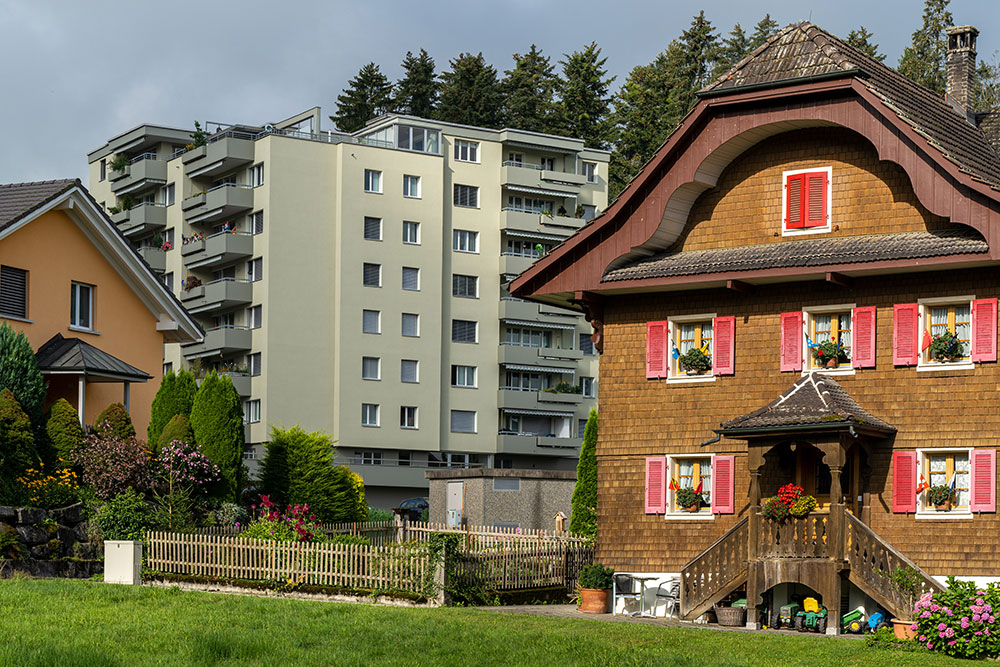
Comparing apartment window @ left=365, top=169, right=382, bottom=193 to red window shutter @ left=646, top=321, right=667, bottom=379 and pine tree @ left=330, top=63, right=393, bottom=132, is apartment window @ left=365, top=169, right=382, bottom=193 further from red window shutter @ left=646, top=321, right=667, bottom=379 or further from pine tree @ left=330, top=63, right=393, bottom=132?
red window shutter @ left=646, top=321, right=667, bottom=379

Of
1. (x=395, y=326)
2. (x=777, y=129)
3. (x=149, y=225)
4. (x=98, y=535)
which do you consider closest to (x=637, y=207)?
(x=777, y=129)

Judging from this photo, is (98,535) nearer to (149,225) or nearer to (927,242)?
(927,242)

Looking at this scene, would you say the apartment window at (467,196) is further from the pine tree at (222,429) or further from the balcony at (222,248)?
the pine tree at (222,429)

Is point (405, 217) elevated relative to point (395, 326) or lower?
elevated

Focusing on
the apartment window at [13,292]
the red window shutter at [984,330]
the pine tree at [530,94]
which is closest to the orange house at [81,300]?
the apartment window at [13,292]

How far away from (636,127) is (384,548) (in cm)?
6718

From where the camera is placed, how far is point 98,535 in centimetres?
3469

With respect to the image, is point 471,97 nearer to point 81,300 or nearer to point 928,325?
point 81,300

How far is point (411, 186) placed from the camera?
81.8m

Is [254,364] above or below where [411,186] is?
below

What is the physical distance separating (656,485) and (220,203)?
51.3m

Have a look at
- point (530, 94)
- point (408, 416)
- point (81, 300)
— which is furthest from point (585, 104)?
point (81, 300)

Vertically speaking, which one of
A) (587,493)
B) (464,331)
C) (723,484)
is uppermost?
(464,331)

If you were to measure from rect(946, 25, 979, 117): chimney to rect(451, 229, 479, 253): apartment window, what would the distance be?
163ft
